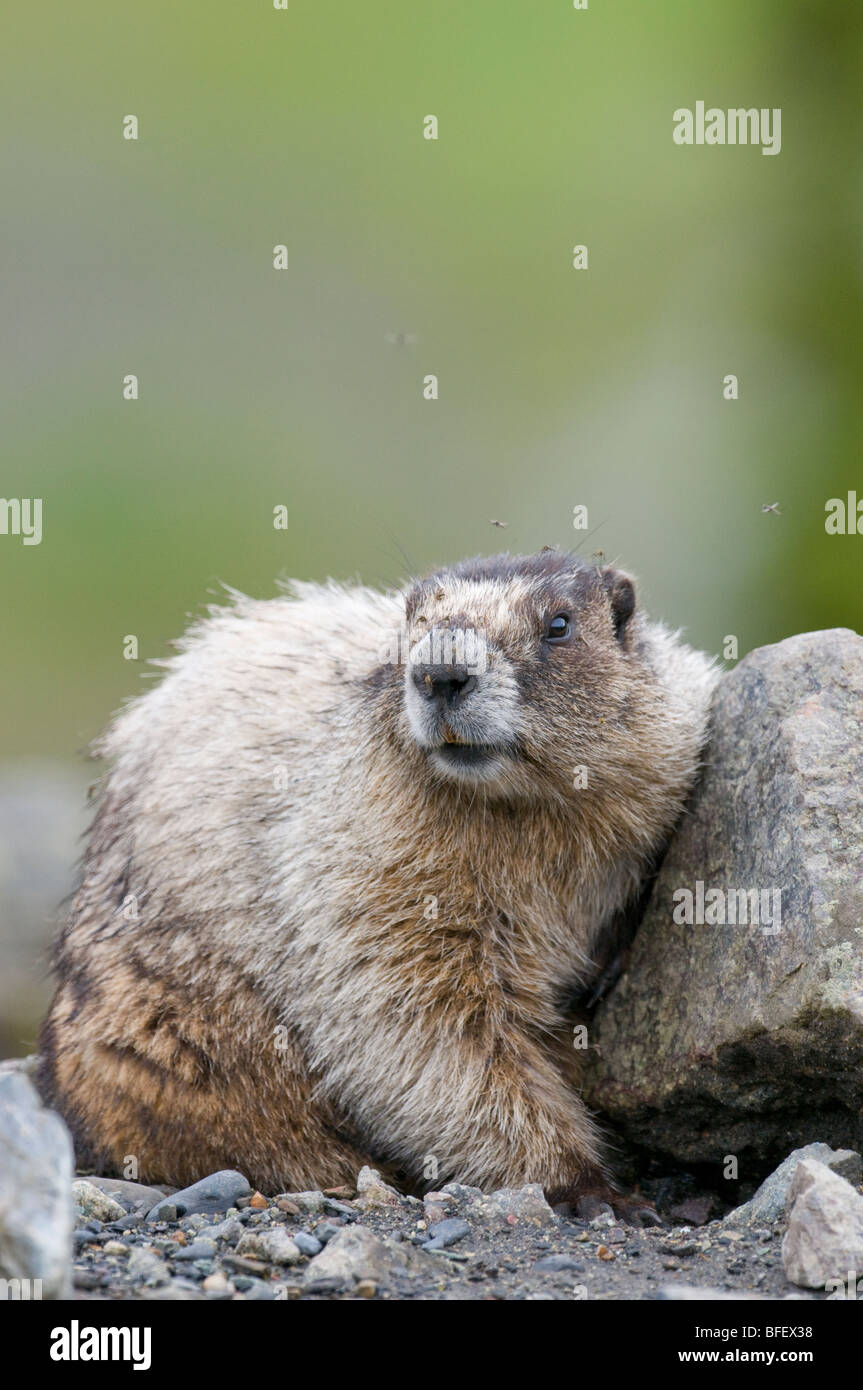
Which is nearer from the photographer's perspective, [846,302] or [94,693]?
[846,302]

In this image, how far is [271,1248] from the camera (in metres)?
4.33

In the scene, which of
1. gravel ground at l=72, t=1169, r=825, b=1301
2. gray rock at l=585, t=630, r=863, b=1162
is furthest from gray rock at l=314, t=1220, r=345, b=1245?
gray rock at l=585, t=630, r=863, b=1162

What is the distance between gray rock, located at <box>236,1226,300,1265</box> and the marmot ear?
280 cm

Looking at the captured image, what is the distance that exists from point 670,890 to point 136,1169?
2441 millimetres

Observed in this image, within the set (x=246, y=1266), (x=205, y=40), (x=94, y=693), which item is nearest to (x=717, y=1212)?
(x=246, y=1266)

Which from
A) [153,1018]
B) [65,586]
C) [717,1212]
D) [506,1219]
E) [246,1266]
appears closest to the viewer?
[246,1266]

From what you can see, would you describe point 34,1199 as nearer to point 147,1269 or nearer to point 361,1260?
point 147,1269

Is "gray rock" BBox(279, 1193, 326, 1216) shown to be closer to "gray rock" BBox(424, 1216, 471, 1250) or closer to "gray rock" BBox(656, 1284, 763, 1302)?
"gray rock" BBox(424, 1216, 471, 1250)

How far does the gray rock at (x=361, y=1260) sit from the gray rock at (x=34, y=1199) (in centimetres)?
91

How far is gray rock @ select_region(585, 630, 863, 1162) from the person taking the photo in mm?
5168

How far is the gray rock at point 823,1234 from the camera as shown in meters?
4.03

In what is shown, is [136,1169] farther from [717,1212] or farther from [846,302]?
[846,302]

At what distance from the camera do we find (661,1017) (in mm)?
5773

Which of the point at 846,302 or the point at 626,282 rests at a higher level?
the point at 626,282
